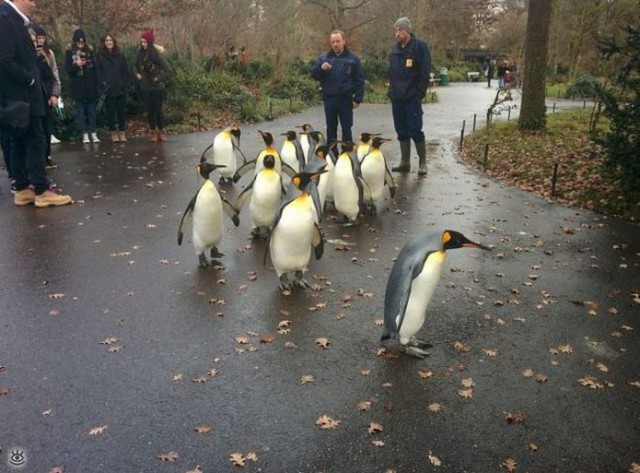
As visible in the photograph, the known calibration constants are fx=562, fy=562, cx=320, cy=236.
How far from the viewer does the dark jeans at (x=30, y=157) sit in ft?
22.5

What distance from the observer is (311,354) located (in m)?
4.00

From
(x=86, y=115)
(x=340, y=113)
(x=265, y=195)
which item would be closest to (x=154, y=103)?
(x=86, y=115)

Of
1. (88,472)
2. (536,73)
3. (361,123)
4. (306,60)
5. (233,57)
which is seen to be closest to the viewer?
(88,472)

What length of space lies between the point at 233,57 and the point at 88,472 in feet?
70.9

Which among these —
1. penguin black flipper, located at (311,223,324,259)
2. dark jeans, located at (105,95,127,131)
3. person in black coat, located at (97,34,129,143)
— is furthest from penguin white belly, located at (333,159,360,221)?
dark jeans, located at (105,95,127,131)

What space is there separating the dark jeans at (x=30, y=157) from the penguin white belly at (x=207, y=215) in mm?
2923

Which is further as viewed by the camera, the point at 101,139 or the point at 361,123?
the point at 361,123

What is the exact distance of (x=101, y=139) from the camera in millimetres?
13016

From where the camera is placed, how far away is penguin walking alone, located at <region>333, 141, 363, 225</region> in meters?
6.66

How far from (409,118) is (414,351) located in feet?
20.4

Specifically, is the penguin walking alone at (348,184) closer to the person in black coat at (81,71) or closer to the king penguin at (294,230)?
the king penguin at (294,230)

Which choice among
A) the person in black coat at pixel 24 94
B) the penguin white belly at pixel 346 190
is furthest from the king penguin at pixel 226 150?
the penguin white belly at pixel 346 190

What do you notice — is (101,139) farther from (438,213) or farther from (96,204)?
(438,213)

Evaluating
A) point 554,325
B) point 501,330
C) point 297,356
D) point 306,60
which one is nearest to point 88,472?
point 297,356
